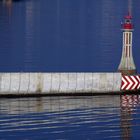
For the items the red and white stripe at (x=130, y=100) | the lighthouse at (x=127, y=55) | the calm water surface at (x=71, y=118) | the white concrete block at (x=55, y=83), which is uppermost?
the lighthouse at (x=127, y=55)

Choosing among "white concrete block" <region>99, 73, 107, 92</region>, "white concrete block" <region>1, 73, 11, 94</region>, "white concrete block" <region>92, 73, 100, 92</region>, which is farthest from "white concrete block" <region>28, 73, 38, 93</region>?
"white concrete block" <region>99, 73, 107, 92</region>

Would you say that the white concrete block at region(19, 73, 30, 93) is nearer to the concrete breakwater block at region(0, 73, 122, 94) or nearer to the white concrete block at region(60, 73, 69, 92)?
the concrete breakwater block at region(0, 73, 122, 94)

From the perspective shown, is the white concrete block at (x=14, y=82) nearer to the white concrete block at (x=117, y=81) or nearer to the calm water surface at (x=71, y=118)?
the calm water surface at (x=71, y=118)

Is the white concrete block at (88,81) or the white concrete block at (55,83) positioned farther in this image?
the white concrete block at (88,81)

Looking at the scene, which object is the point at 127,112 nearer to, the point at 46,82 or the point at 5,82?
the point at 46,82

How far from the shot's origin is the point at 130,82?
35906 mm

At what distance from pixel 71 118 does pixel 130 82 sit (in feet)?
20.0

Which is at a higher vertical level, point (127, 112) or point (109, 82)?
point (109, 82)

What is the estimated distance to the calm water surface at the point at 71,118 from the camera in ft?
90.6

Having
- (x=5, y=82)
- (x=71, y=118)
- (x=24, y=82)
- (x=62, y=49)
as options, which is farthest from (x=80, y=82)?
(x=62, y=49)

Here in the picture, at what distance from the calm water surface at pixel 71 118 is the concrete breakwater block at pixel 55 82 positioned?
1.42 feet

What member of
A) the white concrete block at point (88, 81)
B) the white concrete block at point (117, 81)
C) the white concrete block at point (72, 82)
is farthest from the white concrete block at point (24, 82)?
the white concrete block at point (117, 81)

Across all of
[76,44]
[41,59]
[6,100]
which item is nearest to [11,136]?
[6,100]

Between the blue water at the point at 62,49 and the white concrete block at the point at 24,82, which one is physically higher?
the blue water at the point at 62,49
